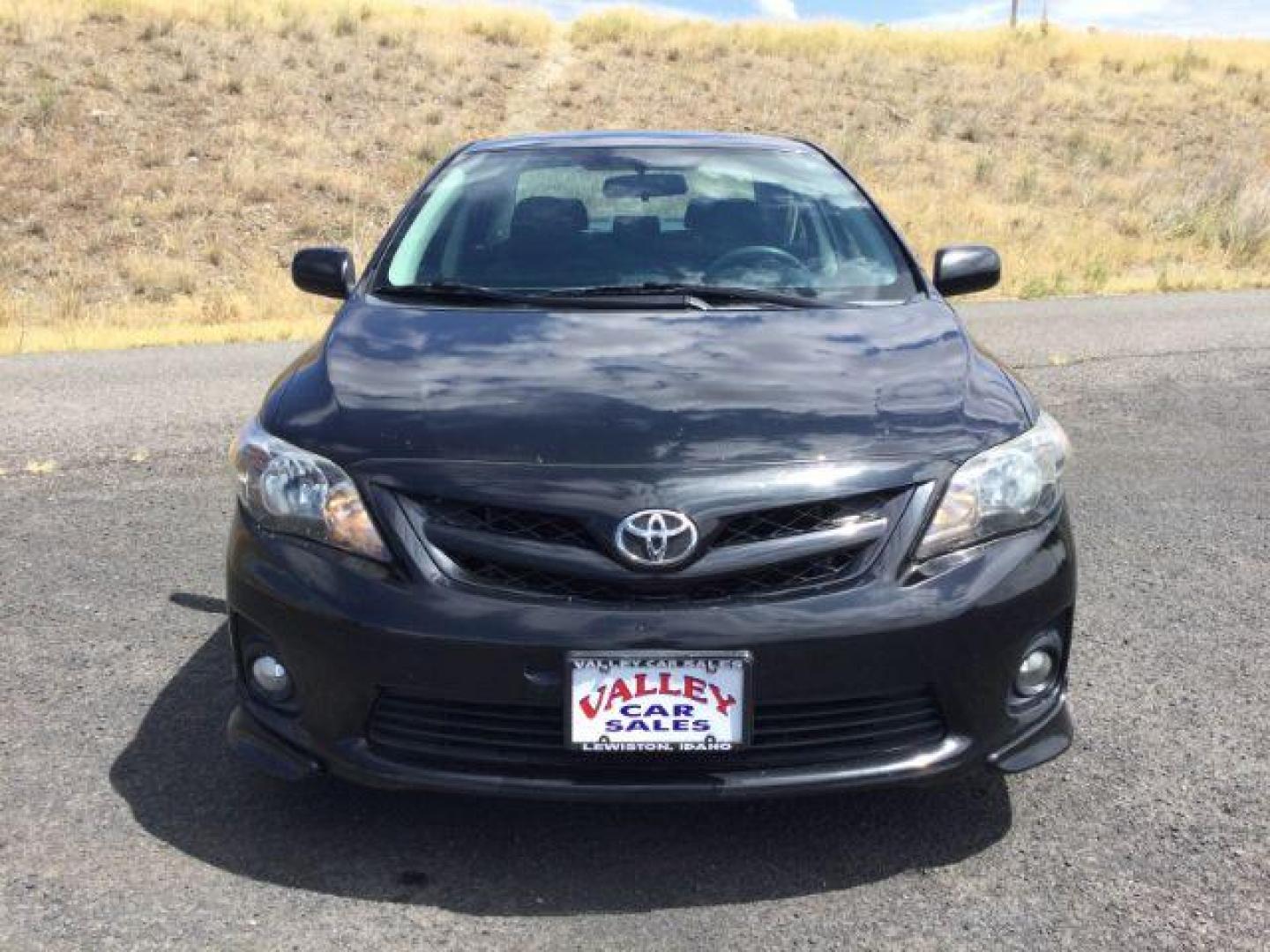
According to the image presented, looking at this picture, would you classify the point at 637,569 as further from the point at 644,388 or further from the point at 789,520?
the point at 644,388

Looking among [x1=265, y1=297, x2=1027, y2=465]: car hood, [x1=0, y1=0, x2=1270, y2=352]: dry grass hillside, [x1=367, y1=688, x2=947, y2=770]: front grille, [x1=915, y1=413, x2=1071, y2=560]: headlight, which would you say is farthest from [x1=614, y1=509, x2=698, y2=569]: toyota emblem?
[x1=0, y1=0, x2=1270, y2=352]: dry grass hillside

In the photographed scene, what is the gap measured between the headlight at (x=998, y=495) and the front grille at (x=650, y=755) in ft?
1.04

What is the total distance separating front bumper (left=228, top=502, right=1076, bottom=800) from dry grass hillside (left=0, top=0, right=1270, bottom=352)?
888 cm

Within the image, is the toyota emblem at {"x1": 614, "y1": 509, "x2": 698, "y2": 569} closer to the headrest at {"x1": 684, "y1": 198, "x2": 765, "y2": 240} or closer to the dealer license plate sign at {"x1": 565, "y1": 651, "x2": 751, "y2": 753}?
the dealer license plate sign at {"x1": 565, "y1": 651, "x2": 751, "y2": 753}

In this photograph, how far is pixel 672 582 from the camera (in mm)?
2572

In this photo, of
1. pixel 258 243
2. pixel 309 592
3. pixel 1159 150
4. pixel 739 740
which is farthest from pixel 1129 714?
pixel 1159 150

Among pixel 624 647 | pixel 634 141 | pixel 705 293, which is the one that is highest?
pixel 634 141

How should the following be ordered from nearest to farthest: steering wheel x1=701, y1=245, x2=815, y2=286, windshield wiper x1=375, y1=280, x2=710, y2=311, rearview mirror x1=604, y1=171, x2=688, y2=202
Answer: windshield wiper x1=375, y1=280, x2=710, y2=311, steering wheel x1=701, y1=245, x2=815, y2=286, rearview mirror x1=604, y1=171, x2=688, y2=202

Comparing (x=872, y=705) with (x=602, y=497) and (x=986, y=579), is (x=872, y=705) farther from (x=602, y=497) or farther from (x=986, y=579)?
(x=602, y=497)

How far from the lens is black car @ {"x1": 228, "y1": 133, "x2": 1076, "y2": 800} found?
8.41 ft

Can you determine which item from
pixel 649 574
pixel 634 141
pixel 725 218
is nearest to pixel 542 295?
pixel 725 218

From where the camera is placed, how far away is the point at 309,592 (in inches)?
106

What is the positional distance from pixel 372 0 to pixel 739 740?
3385 cm

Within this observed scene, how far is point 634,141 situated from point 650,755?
Result: 8.83ft
